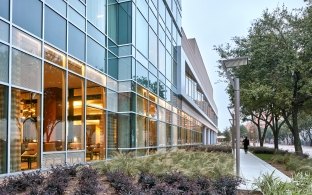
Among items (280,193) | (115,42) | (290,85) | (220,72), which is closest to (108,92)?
(115,42)

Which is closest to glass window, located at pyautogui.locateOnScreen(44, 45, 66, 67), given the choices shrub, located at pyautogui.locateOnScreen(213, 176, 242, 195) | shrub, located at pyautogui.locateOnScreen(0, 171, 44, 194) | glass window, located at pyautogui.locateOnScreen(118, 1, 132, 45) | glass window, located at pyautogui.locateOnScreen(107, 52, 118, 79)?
glass window, located at pyautogui.locateOnScreen(107, 52, 118, 79)

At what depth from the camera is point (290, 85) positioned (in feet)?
76.7

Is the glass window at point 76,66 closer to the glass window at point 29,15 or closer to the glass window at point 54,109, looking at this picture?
the glass window at point 54,109

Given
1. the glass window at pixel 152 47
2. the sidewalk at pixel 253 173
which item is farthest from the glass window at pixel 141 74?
the sidewalk at pixel 253 173

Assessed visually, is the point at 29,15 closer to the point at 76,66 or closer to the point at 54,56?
the point at 54,56

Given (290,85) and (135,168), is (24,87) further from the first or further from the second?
(290,85)

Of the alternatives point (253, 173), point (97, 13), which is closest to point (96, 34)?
point (97, 13)

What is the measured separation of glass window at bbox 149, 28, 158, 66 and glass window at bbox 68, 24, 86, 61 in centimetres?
856

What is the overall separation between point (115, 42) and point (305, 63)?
40.8ft

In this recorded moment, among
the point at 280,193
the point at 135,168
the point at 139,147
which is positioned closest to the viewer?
the point at 280,193

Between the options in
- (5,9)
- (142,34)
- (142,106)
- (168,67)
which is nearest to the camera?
(5,9)

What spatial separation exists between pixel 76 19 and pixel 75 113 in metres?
3.94

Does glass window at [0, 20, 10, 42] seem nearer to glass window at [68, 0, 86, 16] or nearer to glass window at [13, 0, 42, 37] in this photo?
glass window at [13, 0, 42, 37]

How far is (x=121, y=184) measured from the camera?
292 inches
